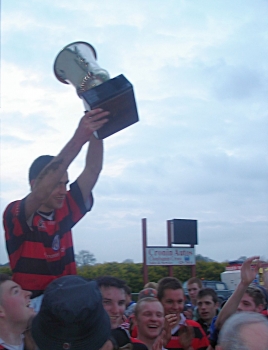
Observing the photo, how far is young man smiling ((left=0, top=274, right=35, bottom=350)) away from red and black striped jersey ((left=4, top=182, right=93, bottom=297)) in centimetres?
21

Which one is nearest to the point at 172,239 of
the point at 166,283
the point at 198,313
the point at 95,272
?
the point at 95,272

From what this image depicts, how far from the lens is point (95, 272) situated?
55.9 ft

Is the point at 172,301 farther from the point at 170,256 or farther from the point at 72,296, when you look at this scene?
the point at 170,256

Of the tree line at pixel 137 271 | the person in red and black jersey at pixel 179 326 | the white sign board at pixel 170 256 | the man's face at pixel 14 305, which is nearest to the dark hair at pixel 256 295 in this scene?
the person in red and black jersey at pixel 179 326

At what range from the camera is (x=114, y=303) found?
3.04 m

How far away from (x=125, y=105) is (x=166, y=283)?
6.05ft

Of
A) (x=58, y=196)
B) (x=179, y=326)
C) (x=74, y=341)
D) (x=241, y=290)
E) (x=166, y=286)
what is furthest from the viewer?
(x=166, y=286)

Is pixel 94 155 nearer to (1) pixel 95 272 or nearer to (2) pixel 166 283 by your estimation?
(2) pixel 166 283

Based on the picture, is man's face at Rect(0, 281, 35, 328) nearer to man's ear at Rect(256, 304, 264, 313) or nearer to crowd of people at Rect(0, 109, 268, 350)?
crowd of people at Rect(0, 109, 268, 350)

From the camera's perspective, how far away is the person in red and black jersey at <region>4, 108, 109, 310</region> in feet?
8.91

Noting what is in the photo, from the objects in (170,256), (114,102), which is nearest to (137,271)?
(170,256)

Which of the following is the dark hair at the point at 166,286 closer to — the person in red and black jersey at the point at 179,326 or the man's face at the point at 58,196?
the person in red and black jersey at the point at 179,326

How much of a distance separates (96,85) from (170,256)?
62.1 feet

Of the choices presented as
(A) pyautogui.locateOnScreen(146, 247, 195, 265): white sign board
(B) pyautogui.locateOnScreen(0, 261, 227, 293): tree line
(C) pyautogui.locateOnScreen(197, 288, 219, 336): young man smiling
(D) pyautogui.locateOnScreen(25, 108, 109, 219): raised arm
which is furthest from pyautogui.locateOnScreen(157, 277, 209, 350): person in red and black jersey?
(A) pyautogui.locateOnScreen(146, 247, 195, 265): white sign board
